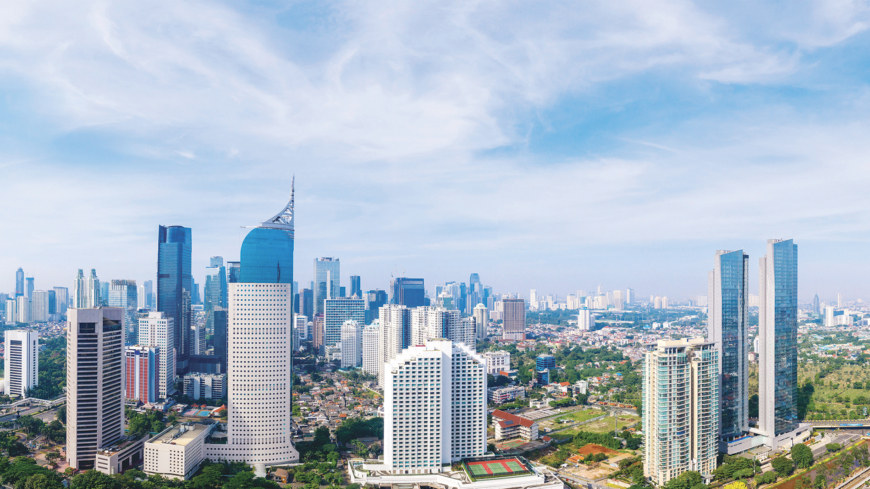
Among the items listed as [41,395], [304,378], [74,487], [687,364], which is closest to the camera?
[74,487]

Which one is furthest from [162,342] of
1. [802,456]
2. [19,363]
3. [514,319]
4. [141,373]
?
[514,319]

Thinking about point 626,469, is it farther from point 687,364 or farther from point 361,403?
point 361,403

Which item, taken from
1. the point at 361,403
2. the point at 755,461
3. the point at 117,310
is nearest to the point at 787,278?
the point at 755,461

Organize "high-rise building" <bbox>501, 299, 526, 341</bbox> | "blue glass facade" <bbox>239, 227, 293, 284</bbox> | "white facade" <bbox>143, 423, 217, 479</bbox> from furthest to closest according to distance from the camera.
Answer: "high-rise building" <bbox>501, 299, 526, 341</bbox> < "blue glass facade" <bbox>239, 227, 293, 284</bbox> < "white facade" <bbox>143, 423, 217, 479</bbox>

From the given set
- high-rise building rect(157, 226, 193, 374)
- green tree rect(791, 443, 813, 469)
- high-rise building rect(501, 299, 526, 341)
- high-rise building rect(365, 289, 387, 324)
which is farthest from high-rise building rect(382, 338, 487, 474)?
high-rise building rect(501, 299, 526, 341)

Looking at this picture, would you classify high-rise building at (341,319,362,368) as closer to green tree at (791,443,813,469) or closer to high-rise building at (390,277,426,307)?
high-rise building at (390,277,426,307)

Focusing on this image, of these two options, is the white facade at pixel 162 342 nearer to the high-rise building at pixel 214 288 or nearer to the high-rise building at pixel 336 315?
the high-rise building at pixel 336 315
